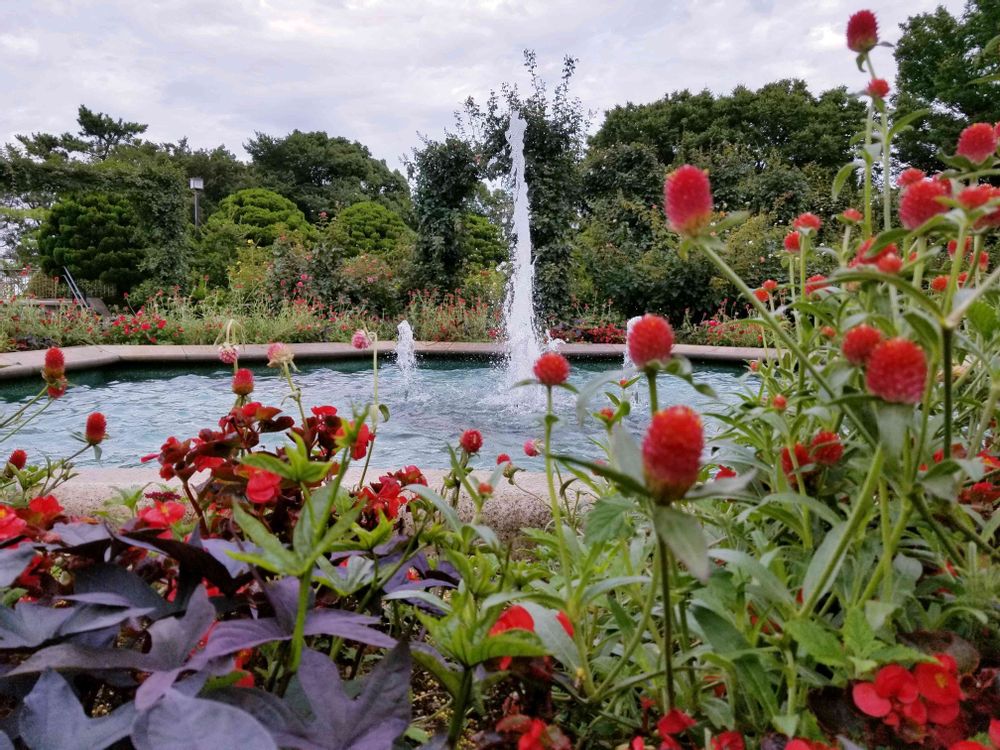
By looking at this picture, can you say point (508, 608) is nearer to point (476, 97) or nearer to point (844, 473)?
point (844, 473)

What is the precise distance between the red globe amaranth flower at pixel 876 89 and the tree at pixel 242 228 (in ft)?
40.2

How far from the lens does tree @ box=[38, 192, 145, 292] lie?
42.7 feet

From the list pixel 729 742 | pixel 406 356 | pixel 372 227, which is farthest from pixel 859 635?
pixel 372 227

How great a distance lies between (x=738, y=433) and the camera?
1.08 meters

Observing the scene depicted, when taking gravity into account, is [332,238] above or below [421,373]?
above

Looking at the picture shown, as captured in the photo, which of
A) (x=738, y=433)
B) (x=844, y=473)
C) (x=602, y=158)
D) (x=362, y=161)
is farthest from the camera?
(x=362, y=161)

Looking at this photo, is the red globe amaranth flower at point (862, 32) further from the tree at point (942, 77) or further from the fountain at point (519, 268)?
the tree at point (942, 77)

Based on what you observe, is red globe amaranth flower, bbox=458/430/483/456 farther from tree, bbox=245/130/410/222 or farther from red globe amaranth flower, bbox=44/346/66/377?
tree, bbox=245/130/410/222

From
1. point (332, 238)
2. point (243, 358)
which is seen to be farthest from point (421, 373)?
point (332, 238)

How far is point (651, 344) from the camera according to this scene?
0.53m

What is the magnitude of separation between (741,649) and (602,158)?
13.6m

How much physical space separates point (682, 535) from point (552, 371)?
0.95ft

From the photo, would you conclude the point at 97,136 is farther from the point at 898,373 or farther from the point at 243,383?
the point at 898,373

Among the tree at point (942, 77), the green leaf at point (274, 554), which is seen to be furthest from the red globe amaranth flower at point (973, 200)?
the tree at point (942, 77)
